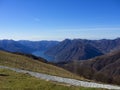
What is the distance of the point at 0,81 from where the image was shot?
2997cm

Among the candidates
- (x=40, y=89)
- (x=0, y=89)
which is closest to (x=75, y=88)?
(x=40, y=89)

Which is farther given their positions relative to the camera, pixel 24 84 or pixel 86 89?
pixel 24 84

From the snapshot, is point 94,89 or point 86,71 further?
point 86,71

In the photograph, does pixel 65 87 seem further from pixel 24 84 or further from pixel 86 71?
pixel 86 71

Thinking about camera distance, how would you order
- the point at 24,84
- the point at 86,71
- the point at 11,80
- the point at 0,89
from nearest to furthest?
the point at 0,89, the point at 24,84, the point at 11,80, the point at 86,71

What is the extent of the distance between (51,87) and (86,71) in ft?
404


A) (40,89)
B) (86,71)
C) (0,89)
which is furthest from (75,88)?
(86,71)

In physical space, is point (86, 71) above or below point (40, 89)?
below

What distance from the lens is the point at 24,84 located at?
28359 mm

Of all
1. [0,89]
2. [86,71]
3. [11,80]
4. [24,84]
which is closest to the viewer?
[0,89]

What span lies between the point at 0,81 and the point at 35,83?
418 centimetres

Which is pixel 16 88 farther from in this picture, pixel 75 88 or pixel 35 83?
pixel 75 88

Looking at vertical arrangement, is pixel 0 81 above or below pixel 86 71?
above

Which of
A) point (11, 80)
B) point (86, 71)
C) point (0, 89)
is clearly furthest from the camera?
point (86, 71)
